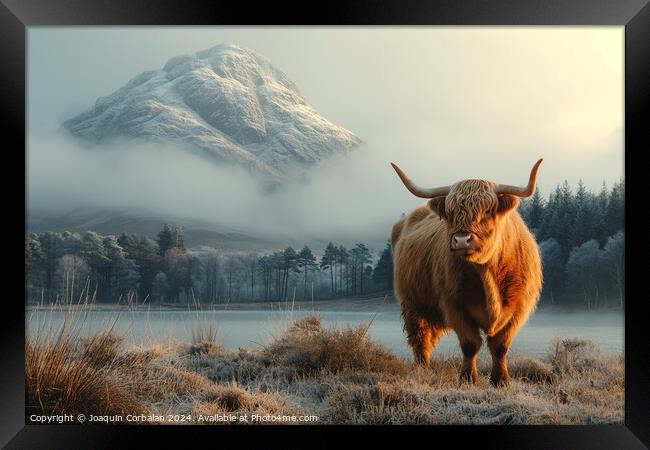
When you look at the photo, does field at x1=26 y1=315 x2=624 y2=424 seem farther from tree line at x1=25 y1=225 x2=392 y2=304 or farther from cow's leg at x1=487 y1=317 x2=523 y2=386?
tree line at x1=25 y1=225 x2=392 y2=304

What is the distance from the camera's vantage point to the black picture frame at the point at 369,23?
5.23 meters

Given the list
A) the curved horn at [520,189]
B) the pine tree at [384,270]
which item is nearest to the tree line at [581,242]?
the curved horn at [520,189]

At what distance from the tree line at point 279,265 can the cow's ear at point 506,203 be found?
0.66 m

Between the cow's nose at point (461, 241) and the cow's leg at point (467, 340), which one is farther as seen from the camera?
the cow's leg at point (467, 340)

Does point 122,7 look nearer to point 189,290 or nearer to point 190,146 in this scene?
point 190,146

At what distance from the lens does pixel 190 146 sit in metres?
5.79

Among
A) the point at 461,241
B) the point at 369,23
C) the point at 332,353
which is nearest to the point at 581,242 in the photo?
the point at 461,241

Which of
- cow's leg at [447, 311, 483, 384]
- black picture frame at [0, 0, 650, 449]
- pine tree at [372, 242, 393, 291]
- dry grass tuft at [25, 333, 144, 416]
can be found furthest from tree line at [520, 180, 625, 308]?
dry grass tuft at [25, 333, 144, 416]

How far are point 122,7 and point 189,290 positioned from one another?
8.29 feet

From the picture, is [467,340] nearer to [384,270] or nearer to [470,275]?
[470,275]

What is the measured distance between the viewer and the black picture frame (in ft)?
17.2

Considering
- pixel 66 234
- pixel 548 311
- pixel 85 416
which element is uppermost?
pixel 66 234

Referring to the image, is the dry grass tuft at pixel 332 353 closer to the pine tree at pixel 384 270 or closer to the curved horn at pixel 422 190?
the pine tree at pixel 384 270

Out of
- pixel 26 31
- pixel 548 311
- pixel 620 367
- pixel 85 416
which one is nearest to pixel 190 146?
pixel 26 31
